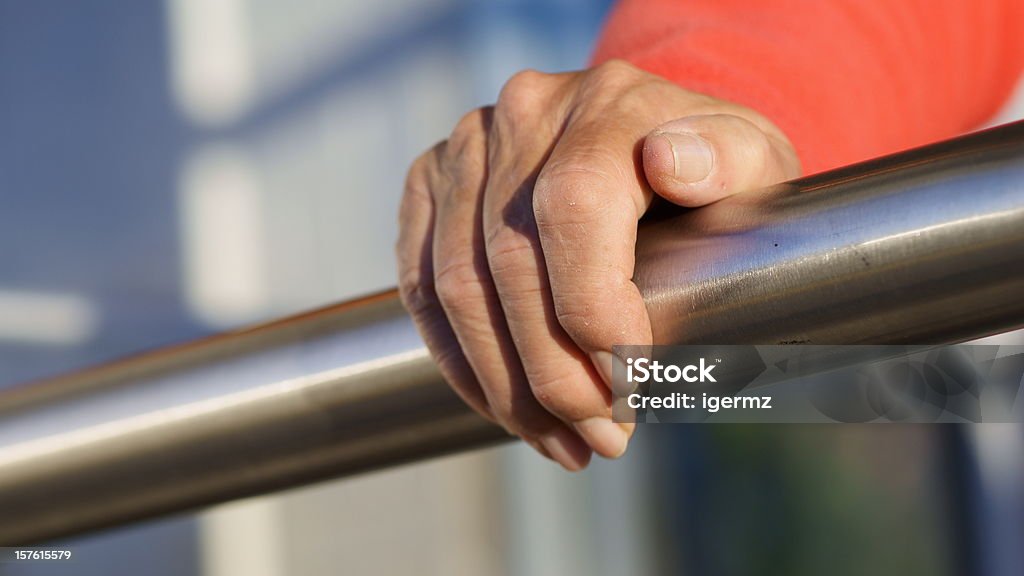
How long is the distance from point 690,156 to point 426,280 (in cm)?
6

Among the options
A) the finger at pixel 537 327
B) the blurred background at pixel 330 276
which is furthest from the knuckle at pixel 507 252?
the blurred background at pixel 330 276

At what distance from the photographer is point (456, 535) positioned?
108cm

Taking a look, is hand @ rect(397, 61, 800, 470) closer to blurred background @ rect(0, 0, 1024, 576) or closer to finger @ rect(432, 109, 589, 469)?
finger @ rect(432, 109, 589, 469)

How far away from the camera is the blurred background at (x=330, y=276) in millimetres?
705

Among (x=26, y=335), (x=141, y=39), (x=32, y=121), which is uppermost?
(x=141, y=39)

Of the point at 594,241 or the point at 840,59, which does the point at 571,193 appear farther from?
the point at 840,59

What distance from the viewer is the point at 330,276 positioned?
38.6 inches

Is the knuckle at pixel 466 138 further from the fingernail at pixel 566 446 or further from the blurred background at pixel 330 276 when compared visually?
the blurred background at pixel 330 276

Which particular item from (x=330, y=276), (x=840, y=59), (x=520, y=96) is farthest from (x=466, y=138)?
(x=330, y=276)

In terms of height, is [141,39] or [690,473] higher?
[141,39]

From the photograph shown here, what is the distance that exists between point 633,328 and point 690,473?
1.19 m

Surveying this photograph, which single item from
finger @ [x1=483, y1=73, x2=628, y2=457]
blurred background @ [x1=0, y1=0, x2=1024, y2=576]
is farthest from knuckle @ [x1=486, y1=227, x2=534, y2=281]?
blurred background @ [x1=0, y1=0, x2=1024, y2=576]

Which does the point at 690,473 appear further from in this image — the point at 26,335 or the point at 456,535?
the point at 26,335

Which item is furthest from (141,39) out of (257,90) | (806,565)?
(806,565)
